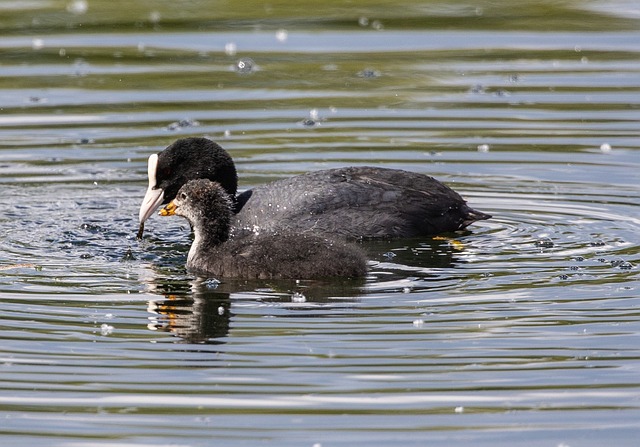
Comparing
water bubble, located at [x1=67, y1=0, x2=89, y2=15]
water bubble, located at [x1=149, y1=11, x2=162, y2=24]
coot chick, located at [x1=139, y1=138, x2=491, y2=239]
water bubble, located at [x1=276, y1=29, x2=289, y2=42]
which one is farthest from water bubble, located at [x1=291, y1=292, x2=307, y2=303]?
water bubble, located at [x1=67, y1=0, x2=89, y2=15]

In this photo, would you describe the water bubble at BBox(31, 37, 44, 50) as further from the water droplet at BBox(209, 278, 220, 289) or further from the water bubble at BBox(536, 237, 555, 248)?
the water bubble at BBox(536, 237, 555, 248)

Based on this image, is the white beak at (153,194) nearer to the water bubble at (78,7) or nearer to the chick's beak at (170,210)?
the chick's beak at (170,210)

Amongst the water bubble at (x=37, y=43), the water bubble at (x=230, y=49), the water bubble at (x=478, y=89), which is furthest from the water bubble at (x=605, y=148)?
the water bubble at (x=37, y=43)

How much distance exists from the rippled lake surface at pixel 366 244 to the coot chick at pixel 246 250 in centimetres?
12

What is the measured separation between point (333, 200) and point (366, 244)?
423 millimetres

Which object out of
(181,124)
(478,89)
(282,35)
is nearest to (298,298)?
(181,124)

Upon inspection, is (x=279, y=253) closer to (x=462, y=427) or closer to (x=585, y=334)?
(x=585, y=334)

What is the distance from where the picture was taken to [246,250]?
8859 mm

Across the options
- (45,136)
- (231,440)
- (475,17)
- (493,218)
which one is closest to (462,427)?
(231,440)

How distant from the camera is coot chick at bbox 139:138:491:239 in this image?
997 centimetres

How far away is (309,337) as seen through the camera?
7.20m

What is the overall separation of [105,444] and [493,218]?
512cm

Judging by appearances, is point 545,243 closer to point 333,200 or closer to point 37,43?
point 333,200

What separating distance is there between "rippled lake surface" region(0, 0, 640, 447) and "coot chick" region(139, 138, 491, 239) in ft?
0.69
